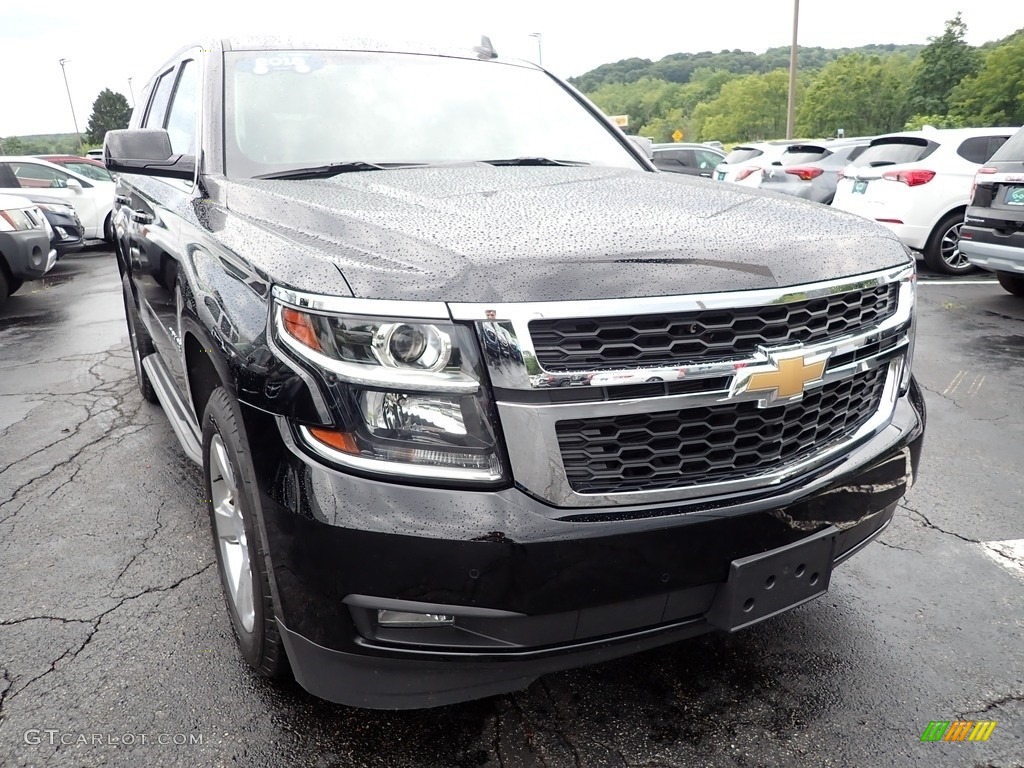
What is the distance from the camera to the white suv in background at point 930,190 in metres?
8.48

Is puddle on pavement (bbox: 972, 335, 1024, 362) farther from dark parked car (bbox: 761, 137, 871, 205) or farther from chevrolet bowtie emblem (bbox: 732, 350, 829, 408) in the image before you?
dark parked car (bbox: 761, 137, 871, 205)

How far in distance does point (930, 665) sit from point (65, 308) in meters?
8.95

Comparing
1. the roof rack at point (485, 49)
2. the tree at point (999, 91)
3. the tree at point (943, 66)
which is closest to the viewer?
the roof rack at point (485, 49)

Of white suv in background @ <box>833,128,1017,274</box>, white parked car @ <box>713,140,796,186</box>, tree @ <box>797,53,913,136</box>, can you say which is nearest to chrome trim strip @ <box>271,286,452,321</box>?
white suv in background @ <box>833,128,1017,274</box>

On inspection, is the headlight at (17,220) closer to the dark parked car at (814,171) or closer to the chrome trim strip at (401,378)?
the chrome trim strip at (401,378)

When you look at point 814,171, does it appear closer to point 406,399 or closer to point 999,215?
point 999,215

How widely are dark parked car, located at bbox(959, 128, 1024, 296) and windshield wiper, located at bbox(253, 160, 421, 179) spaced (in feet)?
18.0

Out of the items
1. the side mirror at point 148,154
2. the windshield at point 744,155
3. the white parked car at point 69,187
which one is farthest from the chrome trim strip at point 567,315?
the windshield at point 744,155

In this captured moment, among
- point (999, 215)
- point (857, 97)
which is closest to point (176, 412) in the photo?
point (999, 215)

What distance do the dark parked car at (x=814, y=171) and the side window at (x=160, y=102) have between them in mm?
9203

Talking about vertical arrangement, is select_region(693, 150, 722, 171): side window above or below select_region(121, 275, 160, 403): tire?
below

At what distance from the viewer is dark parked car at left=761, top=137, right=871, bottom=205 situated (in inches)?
462

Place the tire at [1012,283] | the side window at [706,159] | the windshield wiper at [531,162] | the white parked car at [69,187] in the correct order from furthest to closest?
the side window at [706,159] → the white parked car at [69,187] → the tire at [1012,283] → the windshield wiper at [531,162]

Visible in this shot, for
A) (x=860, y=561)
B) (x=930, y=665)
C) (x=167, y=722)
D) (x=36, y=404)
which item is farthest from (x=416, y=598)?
(x=36, y=404)
